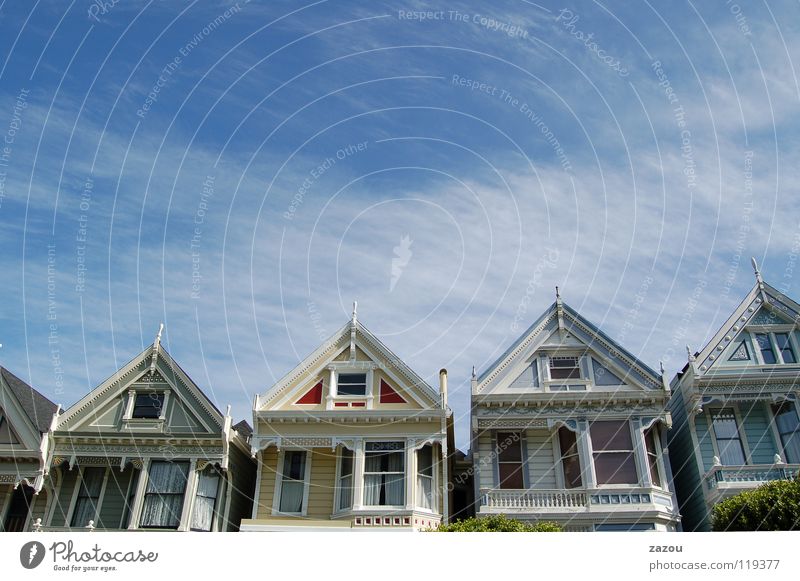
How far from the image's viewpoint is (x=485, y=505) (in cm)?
2659

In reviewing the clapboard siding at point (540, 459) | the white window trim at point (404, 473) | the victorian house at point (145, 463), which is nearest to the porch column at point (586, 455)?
the clapboard siding at point (540, 459)

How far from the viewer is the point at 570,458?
91.4 feet

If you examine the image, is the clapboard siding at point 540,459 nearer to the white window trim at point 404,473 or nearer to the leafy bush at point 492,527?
the white window trim at point 404,473

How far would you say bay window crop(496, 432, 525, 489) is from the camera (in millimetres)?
27891

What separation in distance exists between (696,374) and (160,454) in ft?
72.9

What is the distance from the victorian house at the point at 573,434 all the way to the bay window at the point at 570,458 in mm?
40

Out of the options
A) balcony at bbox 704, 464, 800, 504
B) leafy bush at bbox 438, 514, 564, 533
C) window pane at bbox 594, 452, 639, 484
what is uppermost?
window pane at bbox 594, 452, 639, 484

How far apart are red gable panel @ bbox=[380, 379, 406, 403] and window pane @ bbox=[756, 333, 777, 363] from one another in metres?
15.3

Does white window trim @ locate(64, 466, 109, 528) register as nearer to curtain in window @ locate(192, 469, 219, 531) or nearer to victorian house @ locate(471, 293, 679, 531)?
curtain in window @ locate(192, 469, 219, 531)

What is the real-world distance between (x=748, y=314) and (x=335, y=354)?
18055mm

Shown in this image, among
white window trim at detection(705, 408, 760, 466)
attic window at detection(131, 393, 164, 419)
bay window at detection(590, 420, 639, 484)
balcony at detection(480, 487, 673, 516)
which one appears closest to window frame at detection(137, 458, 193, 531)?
attic window at detection(131, 393, 164, 419)

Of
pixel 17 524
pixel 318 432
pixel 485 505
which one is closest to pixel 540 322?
pixel 485 505

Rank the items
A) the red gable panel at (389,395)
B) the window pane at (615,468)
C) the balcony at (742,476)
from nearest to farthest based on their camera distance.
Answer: the balcony at (742,476) → the window pane at (615,468) → the red gable panel at (389,395)

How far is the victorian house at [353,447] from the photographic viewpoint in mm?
27078
